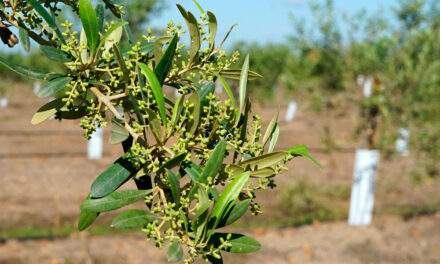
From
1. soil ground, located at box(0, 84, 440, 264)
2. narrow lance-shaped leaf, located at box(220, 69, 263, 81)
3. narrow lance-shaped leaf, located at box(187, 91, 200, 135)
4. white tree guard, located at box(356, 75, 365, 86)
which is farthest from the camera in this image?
white tree guard, located at box(356, 75, 365, 86)

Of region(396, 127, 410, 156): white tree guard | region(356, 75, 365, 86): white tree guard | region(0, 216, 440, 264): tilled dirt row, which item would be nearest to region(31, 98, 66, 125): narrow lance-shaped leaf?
region(0, 216, 440, 264): tilled dirt row

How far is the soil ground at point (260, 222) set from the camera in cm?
580

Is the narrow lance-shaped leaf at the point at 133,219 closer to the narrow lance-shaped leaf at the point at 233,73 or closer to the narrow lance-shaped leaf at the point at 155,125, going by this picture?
the narrow lance-shaped leaf at the point at 155,125

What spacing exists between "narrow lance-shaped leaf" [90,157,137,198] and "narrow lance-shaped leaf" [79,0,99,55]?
23cm

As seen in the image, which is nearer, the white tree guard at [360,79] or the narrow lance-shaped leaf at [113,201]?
the narrow lance-shaped leaf at [113,201]

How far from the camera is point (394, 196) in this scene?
9.05m

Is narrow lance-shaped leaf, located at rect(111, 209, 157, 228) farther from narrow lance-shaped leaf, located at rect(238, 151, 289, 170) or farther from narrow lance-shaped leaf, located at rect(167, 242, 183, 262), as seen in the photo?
narrow lance-shaped leaf, located at rect(238, 151, 289, 170)

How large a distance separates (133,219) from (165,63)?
0.96 feet

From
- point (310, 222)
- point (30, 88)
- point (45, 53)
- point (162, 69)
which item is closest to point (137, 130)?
point (162, 69)

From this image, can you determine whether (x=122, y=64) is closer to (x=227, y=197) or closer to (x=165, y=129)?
(x=165, y=129)

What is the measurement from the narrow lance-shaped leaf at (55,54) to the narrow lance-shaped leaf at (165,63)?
0.60ft

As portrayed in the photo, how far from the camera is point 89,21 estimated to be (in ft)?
3.08

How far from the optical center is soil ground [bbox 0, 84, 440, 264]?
5.80m

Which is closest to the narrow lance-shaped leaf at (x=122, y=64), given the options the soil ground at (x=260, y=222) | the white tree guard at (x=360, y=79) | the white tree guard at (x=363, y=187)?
the soil ground at (x=260, y=222)
